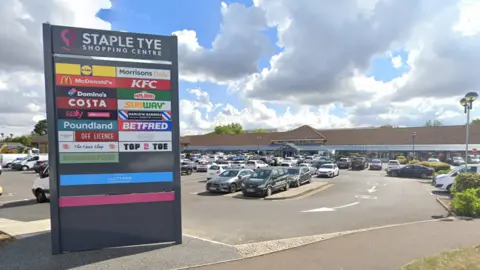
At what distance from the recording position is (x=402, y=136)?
209 feet

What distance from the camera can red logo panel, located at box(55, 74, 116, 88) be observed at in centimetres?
610

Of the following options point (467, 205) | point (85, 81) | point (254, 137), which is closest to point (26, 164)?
point (85, 81)

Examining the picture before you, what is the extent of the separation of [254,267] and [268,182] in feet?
37.1

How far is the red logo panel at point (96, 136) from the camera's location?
621cm

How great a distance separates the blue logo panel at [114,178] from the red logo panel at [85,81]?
1.73m

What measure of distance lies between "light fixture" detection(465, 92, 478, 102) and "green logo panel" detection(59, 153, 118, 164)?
1758cm

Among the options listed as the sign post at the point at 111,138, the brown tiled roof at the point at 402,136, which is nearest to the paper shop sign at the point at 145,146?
the sign post at the point at 111,138

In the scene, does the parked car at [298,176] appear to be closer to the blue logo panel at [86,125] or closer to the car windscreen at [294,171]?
the car windscreen at [294,171]

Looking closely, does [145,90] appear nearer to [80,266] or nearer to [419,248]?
[80,266]

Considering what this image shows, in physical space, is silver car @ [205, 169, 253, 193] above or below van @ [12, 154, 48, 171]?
above

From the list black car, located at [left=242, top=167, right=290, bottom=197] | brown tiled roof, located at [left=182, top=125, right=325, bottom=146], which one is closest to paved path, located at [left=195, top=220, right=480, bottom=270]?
black car, located at [left=242, top=167, right=290, bottom=197]

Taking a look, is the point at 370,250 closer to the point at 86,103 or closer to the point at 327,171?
the point at 86,103

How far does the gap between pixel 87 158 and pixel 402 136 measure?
6713 cm

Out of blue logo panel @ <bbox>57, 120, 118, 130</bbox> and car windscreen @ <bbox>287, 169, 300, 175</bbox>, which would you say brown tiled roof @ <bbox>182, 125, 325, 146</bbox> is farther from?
blue logo panel @ <bbox>57, 120, 118, 130</bbox>
